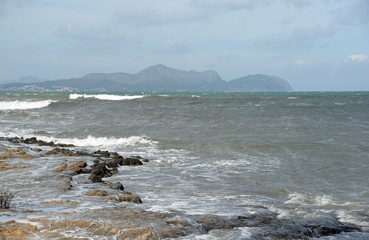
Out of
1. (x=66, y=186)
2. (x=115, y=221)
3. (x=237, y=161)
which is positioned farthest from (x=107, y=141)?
(x=115, y=221)

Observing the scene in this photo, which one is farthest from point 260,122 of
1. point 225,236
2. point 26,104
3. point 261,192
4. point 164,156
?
point 26,104

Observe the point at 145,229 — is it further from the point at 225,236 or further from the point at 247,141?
the point at 247,141

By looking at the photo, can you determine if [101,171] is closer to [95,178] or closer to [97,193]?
[95,178]

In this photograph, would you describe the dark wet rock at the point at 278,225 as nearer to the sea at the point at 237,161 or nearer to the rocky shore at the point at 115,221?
the rocky shore at the point at 115,221

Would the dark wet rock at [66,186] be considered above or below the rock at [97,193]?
below

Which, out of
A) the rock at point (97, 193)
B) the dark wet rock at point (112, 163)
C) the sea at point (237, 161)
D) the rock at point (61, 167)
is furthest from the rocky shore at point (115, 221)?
the dark wet rock at point (112, 163)

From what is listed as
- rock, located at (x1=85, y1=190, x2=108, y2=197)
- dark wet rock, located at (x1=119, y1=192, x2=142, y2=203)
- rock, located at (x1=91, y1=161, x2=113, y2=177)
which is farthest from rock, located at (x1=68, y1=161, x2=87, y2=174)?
dark wet rock, located at (x1=119, y1=192, x2=142, y2=203)

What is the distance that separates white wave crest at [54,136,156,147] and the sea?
1.9 inches

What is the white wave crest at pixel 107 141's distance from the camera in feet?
62.4

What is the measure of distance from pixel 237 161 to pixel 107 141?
26.2ft

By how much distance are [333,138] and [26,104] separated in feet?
124

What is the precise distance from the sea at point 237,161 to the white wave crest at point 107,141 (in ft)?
0.16

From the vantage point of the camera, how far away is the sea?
8.16 meters

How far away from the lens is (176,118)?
28688 mm
